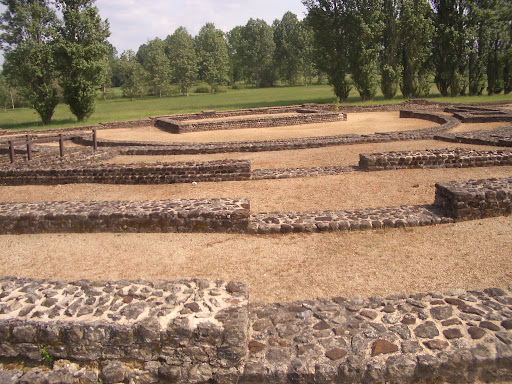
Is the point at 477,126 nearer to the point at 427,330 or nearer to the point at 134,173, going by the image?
the point at 134,173

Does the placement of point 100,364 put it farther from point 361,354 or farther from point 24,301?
point 361,354

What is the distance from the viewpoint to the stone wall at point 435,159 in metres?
10.3

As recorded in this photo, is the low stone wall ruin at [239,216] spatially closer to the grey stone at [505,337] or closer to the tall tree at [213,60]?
the grey stone at [505,337]

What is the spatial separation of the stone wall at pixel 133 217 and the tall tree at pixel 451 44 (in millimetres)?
34514

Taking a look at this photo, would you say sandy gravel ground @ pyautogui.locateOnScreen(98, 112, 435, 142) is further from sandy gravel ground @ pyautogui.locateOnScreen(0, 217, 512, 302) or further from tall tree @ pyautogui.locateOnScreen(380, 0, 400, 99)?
sandy gravel ground @ pyautogui.locateOnScreen(0, 217, 512, 302)

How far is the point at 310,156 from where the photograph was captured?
1304 cm

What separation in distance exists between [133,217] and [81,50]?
22.9 m

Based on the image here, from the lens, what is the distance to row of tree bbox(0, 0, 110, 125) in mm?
25891

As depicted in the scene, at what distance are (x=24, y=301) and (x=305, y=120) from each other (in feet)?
67.8

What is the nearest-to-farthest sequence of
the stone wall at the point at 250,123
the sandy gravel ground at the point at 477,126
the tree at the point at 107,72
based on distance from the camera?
the sandy gravel ground at the point at 477,126 → the stone wall at the point at 250,123 → the tree at the point at 107,72

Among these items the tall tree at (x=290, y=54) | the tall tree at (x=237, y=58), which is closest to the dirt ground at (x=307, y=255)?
the tall tree at (x=290, y=54)

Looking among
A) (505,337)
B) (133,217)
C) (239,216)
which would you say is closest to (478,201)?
(239,216)

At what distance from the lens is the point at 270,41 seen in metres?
74.8

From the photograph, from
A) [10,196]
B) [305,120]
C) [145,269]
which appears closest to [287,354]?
[145,269]
